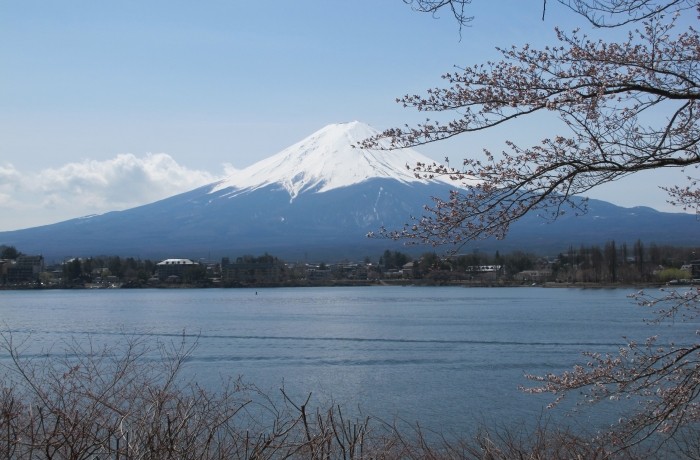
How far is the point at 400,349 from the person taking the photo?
17312mm

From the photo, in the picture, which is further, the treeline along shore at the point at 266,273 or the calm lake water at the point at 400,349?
the treeline along shore at the point at 266,273

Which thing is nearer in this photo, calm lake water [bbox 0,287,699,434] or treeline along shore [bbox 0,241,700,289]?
calm lake water [bbox 0,287,699,434]

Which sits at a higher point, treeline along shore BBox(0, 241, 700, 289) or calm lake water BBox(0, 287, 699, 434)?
Answer: treeline along shore BBox(0, 241, 700, 289)

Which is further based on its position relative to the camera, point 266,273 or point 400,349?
point 266,273

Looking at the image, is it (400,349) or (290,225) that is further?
(290,225)

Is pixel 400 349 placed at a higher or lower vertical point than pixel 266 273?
lower

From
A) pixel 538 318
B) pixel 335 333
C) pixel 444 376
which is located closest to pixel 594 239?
pixel 538 318

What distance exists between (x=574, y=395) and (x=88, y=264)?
2410 inches

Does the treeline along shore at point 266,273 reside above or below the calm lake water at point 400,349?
above

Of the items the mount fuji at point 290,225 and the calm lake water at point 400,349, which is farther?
the mount fuji at point 290,225

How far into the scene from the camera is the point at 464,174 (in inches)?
132

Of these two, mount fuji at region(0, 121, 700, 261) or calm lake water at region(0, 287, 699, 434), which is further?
mount fuji at region(0, 121, 700, 261)

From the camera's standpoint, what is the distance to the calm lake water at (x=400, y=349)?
10.6 meters

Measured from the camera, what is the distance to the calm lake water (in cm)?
1062
